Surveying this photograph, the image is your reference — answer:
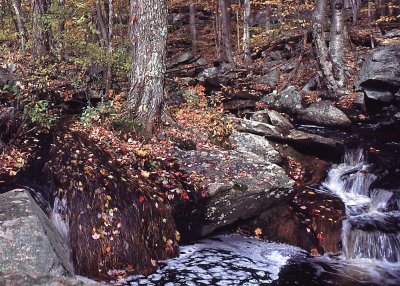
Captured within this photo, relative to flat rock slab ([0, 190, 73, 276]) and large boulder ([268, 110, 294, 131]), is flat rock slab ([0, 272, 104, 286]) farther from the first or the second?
large boulder ([268, 110, 294, 131])

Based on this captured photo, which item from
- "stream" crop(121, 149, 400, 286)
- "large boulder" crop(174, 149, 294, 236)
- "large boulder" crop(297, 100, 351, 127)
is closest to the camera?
"stream" crop(121, 149, 400, 286)

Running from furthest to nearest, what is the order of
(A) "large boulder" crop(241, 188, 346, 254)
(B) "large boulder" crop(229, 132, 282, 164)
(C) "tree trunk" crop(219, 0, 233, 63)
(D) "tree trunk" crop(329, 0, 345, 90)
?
(C) "tree trunk" crop(219, 0, 233, 63)
(D) "tree trunk" crop(329, 0, 345, 90)
(B) "large boulder" crop(229, 132, 282, 164)
(A) "large boulder" crop(241, 188, 346, 254)

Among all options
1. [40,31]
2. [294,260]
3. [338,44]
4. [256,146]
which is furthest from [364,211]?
[40,31]

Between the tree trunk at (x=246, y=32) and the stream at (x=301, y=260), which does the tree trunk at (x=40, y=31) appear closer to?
the tree trunk at (x=246, y=32)

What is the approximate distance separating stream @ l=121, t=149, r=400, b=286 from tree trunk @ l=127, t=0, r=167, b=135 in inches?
128

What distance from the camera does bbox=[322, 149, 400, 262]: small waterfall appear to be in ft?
22.9

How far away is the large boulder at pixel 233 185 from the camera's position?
6.97m

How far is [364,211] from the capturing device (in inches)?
319

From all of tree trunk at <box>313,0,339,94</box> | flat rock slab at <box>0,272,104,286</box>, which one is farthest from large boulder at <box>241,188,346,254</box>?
tree trunk at <box>313,0,339,94</box>

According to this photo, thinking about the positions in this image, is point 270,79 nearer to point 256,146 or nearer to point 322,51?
point 322,51

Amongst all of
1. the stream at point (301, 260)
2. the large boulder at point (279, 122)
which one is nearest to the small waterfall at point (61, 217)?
the stream at point (301, 260)

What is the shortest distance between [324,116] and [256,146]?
13.9 ft

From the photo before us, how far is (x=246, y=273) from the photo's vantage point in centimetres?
596

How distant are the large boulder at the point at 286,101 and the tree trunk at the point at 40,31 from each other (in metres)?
8.73
